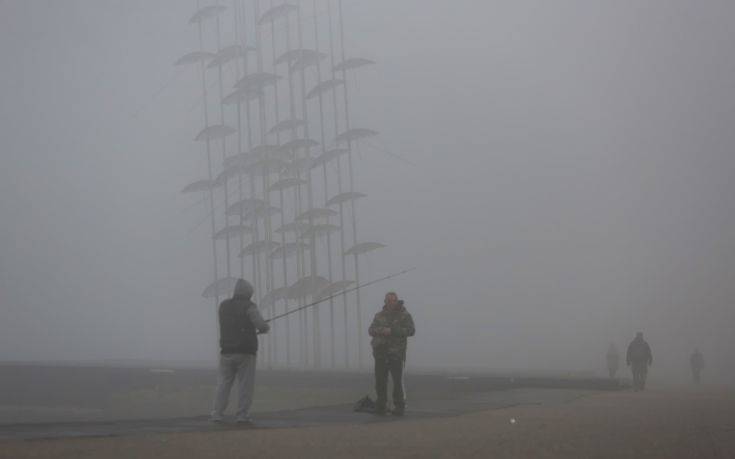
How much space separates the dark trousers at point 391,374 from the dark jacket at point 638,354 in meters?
13.1

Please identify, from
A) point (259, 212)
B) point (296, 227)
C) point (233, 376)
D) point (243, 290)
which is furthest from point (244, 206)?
point (243, 290)

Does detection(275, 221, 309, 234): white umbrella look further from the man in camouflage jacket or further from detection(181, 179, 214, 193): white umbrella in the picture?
the man in camouflage jacket

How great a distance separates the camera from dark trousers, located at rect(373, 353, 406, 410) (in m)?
14.0

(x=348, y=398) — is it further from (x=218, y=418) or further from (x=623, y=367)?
(x=623, y=367)

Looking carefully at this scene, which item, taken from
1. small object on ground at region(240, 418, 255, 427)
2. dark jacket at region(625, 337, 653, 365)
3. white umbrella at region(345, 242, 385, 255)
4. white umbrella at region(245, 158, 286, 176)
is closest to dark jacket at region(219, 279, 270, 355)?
small object on ground at region(240, 418, 255, 427)

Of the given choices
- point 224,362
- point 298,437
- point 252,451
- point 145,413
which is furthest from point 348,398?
point 252,451

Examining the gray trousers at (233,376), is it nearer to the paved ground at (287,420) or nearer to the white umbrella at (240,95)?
the paved ground at (287,420)

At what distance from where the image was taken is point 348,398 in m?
19.7

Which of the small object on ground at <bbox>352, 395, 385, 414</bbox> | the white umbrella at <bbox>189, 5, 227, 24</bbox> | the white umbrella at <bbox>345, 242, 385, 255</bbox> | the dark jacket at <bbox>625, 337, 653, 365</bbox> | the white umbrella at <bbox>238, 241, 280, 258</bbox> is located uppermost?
the white umbrella at <bbox>189, 5, 227, 24</bbox>

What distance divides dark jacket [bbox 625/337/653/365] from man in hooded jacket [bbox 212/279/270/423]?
15503 mm

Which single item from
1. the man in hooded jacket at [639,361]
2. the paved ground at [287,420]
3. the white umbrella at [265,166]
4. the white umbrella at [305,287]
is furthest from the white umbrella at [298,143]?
the paved ground at [287,420]

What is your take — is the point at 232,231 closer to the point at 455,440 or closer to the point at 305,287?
the point at 305,287

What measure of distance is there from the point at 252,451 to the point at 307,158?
1824 inches

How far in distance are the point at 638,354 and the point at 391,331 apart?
13.5 m
